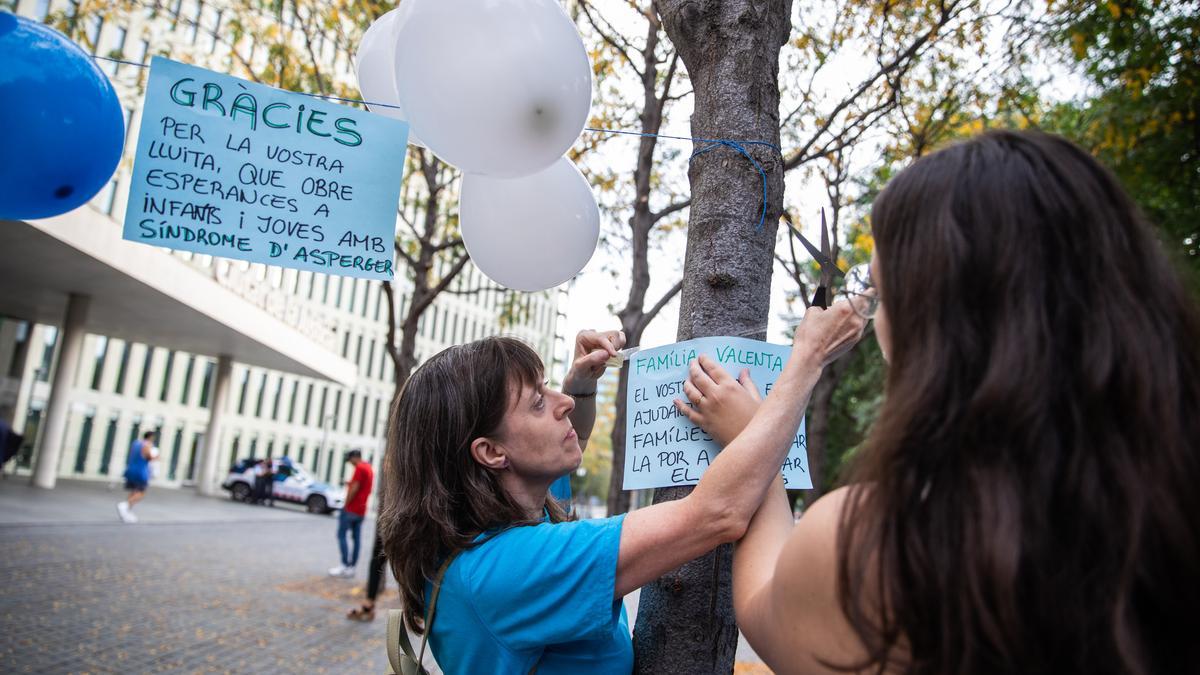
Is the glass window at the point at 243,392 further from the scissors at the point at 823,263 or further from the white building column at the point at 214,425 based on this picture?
the scissors at the point at 823,263

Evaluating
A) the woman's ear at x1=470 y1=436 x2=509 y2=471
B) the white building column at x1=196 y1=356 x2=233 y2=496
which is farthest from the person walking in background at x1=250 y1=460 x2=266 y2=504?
the woman's ear at x1=470 y1=436 x2=509 y2=471

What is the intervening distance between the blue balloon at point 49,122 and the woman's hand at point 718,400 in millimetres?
1779

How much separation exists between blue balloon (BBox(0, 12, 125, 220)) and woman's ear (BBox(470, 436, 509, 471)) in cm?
142

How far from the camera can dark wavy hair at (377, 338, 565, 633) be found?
1.73 m

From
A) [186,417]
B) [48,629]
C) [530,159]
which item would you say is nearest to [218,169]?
[530,159]

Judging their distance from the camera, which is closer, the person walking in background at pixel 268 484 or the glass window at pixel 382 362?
the person walking in background at pixel 268 484

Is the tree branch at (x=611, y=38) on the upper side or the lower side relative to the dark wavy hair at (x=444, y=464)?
upper

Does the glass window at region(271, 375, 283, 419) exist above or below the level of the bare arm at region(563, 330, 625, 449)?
above

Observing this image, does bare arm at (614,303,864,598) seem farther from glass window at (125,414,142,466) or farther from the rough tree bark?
glass window at (125,414,142,466)

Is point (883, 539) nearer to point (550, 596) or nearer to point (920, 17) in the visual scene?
point (550, 596)

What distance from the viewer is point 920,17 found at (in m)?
8.10

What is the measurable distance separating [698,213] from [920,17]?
729 cm

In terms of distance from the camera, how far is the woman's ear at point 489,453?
5.93ft

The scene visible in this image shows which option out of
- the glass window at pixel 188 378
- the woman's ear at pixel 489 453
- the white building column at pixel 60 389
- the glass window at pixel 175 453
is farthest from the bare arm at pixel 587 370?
the glass window at pixel 188 378
